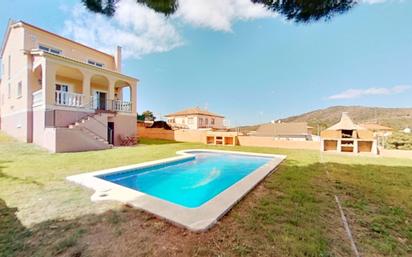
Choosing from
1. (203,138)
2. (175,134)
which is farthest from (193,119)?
(203,138)

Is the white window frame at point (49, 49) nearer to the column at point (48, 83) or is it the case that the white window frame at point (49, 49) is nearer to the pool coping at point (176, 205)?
the column at point (48, 83)

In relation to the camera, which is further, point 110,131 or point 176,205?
point 110,131

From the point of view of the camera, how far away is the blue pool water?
6.38 meters

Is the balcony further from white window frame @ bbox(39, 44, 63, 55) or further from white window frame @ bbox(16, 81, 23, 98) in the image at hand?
white window frame @ bbox(39, 44, 63, 55)

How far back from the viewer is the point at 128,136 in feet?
59.7

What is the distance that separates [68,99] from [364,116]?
59818 mm

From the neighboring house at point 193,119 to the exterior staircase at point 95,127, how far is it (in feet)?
68.9

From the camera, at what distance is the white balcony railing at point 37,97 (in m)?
13.5

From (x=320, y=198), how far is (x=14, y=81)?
2270 centimetres

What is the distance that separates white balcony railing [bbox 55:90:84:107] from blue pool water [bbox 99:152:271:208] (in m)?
9.57

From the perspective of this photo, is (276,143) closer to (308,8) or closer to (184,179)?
(184,179)

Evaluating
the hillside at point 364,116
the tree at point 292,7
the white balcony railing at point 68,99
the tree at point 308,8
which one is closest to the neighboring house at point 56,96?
the white balcony railing at point 68,99

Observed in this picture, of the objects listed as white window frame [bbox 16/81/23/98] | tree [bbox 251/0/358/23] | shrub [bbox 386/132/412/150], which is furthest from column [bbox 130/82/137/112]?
shrub [bbox 386/132/412/150]

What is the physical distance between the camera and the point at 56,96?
548 inches
